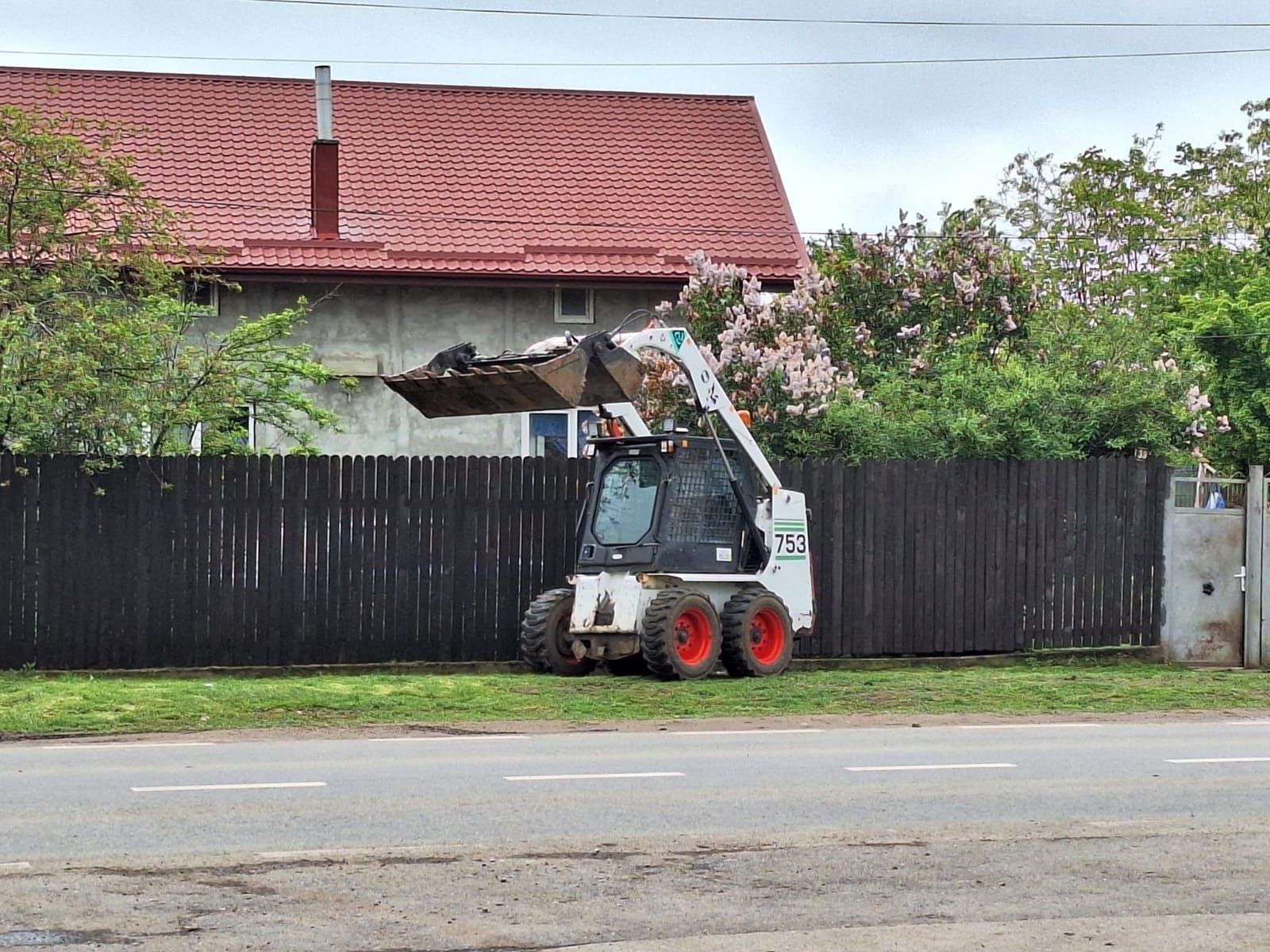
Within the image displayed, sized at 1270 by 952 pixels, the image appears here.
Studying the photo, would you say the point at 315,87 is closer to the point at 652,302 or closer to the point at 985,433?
the point at 652,302

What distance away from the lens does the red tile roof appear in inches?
1109

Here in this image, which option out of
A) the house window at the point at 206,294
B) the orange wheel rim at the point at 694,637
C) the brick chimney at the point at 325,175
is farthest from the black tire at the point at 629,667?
the brick chimney at the point at 325,175

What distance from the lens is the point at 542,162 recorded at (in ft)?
103

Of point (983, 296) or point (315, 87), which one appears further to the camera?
point (315, 87)

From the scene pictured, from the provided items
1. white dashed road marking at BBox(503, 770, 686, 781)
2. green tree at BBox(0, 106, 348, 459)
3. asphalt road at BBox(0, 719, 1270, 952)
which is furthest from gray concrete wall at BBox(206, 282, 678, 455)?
white dashed road marking at BBox(503, 770, 686, 781)

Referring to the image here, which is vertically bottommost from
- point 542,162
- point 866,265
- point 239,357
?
point 239,357

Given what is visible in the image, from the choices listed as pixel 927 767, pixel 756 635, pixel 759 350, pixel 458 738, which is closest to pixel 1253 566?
pixel 756 635

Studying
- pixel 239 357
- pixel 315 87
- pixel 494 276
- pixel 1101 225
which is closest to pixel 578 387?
pixel 239 357

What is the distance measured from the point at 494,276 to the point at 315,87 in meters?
4.76

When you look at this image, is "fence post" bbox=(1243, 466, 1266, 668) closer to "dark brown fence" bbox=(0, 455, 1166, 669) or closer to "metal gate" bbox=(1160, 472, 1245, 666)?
"metal gate" bbox=(1160, 472, 1245, 666)

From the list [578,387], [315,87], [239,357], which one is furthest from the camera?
[315,87]

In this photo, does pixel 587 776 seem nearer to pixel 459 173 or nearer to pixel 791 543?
pixel 791 543

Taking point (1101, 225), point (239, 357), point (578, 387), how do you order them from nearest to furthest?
point (578, 387) < point (239, 357) < point (1101, 225)

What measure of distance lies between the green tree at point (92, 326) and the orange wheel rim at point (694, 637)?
5590 millimetres
